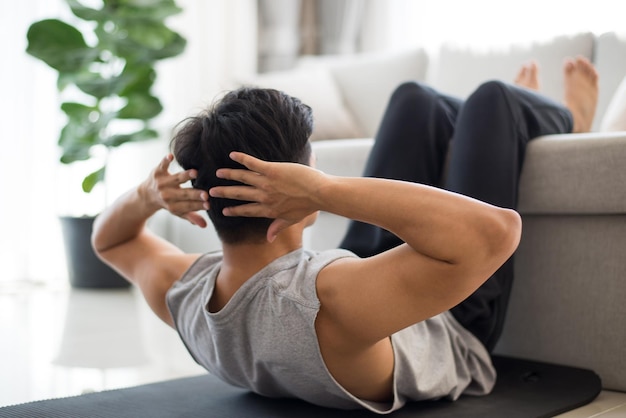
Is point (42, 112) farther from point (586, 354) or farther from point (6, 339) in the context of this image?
point (586, 354)

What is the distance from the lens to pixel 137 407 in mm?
1379

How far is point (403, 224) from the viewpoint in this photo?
103 centimetres

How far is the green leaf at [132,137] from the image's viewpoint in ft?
10.7

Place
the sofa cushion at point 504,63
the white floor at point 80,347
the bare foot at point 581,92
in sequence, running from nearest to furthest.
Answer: the white floor at point 80,347 < the bare foot at point 581,92 < the sofa cushion at point 504,63

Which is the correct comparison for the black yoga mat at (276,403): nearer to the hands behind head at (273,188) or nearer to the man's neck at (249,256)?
the man's neck at (249,256)

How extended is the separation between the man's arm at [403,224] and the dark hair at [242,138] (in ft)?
0.26

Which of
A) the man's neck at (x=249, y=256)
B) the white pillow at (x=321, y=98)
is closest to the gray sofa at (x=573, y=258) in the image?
the man's neck at (x=249, y=256)

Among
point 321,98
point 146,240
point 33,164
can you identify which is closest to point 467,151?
point 146,240

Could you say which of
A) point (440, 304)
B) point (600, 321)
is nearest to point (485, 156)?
A: point (600, 321)

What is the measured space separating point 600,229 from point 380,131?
49 cm

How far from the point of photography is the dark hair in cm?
110

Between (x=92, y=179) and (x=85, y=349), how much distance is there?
1.35 metres

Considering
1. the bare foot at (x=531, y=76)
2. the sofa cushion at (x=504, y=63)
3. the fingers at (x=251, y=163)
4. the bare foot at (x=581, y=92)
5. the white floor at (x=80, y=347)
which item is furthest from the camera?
the sofa cushion at (x=504, y=63)

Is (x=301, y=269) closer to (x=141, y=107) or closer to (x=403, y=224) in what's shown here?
(x=403, y=224)
